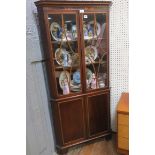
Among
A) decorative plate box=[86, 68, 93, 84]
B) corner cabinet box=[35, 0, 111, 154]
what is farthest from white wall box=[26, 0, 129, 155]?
decorative plate box=[86, 68, 93, 84]

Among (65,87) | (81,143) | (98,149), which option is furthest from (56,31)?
(98,149)

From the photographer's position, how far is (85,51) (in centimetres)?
223

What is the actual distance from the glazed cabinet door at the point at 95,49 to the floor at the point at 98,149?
0.77m

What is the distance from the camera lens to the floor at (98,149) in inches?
91.0

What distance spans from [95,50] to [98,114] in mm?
817

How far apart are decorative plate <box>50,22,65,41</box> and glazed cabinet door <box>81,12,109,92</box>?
0.84 ft

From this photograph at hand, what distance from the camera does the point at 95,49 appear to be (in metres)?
2.29

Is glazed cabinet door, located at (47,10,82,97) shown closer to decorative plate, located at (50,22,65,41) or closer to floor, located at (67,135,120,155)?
decorative plate, located at (50,22,65,41)

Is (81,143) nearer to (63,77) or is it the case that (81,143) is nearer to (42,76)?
(63,77)

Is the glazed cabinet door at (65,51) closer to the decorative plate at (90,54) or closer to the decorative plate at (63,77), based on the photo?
the decorative plate at (63,77)

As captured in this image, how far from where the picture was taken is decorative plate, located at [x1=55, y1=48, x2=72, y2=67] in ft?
6.89
